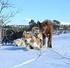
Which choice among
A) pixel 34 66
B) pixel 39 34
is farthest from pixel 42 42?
pixel 34 66

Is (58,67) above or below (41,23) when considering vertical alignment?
below

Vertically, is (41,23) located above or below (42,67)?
above

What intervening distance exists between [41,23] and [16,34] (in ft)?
23.9

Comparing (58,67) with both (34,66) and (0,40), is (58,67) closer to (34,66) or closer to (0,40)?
(34,66)

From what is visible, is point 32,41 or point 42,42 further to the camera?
point 42,42

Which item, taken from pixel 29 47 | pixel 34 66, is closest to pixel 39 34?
pixel 29 47

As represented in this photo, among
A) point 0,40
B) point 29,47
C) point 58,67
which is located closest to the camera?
point 58,67

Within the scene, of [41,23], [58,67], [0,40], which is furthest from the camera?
[0,40]

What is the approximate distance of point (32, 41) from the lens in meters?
12.8

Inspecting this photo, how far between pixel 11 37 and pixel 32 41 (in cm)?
764

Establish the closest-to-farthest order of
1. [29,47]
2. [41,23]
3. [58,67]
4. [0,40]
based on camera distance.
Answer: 1. [58,67]
2. [29,47]
3. [41,23]
4. [0,40]

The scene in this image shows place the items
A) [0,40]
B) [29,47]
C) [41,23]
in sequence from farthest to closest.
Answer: [0,40], [41,23], [29,47]

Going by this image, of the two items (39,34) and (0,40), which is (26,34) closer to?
(39,34)

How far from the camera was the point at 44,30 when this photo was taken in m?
13.7
